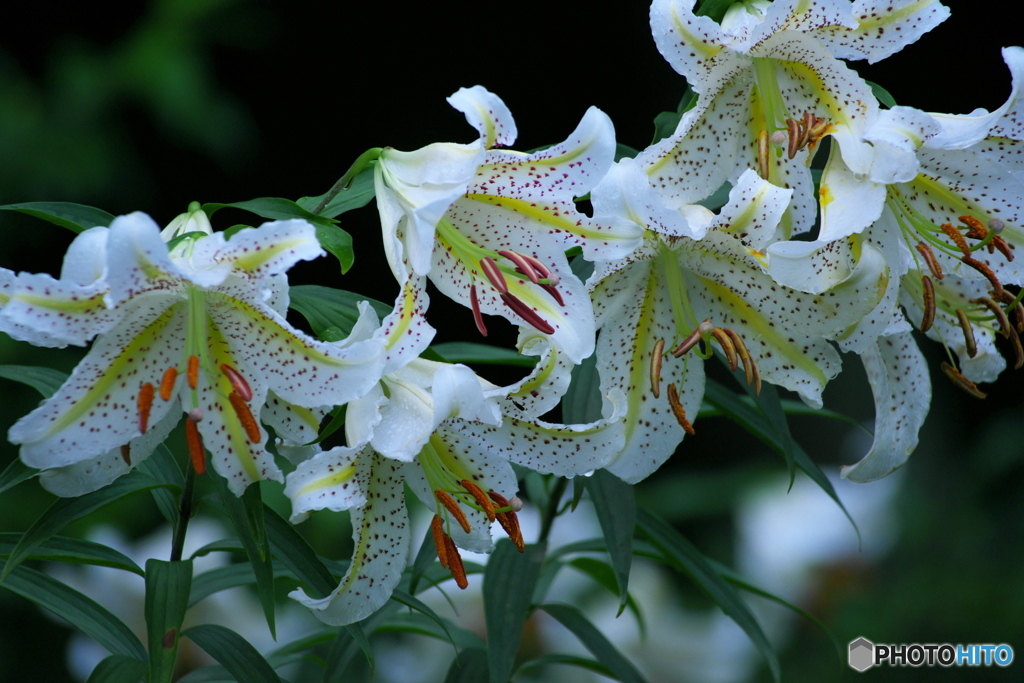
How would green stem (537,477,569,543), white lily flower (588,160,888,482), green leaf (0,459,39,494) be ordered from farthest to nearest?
1. green stem (537,477,569,543)
2. white lily flower (588,160,888,482)
3. green leaf (0,459,39,494)

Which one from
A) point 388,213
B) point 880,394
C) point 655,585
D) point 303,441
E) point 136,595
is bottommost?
point 655,585

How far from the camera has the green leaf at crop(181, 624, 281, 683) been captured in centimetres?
95

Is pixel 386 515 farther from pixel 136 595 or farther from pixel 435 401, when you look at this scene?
pixel 136 595

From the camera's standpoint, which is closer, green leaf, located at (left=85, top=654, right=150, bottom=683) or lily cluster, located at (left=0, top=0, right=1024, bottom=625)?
lily cluster, located at (left=0, top=0, right=1024, bottom=625)

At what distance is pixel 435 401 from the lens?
0.78 m

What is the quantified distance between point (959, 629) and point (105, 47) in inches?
97.5

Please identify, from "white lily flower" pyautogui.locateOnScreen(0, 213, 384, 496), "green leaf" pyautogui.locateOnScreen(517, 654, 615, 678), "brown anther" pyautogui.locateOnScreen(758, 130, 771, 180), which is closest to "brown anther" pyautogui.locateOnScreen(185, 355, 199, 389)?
"white lily flower" pyautogui.locateOnScreen(0, 213, 384, 496)

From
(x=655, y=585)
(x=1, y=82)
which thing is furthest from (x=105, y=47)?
(x=655, y=585)

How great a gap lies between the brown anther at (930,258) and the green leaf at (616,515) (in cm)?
36

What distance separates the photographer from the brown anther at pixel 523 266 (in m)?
0.87

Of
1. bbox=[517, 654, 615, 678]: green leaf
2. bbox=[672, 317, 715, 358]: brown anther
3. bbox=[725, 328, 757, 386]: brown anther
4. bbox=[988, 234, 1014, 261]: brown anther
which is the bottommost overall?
bbox=[517, 654, 615, 678]: green leaf

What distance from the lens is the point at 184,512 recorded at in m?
0.97

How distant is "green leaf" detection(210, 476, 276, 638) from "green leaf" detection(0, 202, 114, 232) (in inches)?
9.9

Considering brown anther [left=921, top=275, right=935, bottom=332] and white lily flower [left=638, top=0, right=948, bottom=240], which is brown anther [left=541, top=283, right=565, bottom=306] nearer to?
white lily flower [left=638, top=0, right=948, bottom=240]
